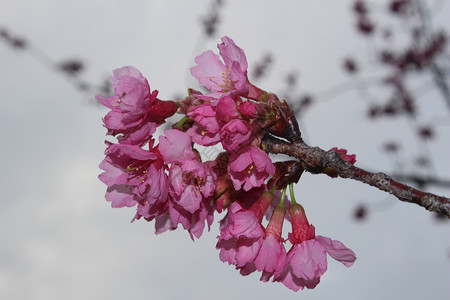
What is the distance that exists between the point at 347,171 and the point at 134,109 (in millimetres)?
709

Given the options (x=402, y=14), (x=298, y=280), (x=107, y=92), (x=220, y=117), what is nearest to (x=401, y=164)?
(x=402, y=14)

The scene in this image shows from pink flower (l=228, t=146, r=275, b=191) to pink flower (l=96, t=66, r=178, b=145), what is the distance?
327mm

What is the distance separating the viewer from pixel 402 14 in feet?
17.9

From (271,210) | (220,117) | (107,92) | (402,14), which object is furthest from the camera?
(402,14)

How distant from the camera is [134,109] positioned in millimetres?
1370

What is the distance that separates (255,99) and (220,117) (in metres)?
0.25

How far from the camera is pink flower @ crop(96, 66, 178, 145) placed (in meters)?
1.37

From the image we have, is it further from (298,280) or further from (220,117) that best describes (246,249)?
(220,117)

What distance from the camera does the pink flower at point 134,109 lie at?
4.51ft

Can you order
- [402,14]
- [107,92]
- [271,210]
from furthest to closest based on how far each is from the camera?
[402,14] < [107,92] < [271,210]

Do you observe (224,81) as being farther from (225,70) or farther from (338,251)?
(338,251)

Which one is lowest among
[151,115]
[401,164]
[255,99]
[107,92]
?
[151,115]

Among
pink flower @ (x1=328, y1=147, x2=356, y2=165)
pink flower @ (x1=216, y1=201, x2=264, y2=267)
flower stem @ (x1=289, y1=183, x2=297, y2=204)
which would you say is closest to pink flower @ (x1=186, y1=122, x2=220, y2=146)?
pink flower @ (x1=216, y1=201, x2=264, y2=267)

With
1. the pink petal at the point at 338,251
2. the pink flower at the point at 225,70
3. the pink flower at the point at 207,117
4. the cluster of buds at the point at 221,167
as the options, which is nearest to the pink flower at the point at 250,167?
the cluster of buds at the point at 221,167
